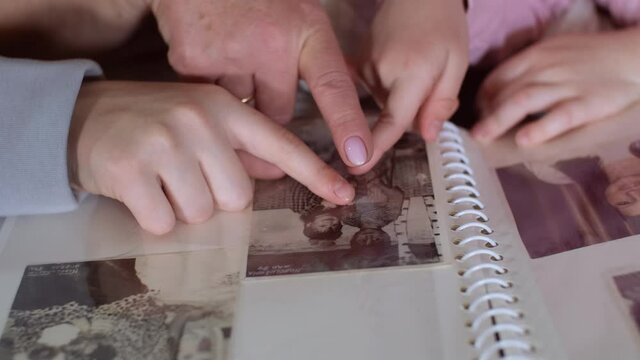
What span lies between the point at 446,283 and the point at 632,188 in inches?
6.7

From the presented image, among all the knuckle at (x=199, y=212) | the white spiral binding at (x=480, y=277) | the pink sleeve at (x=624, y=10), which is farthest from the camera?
the pink sleeve at (x=624, y=10)

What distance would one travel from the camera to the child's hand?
0.58 m

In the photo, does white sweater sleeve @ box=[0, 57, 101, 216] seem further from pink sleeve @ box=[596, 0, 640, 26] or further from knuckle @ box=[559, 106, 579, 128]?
pink sleeve @ box=[596, 0, 640, 26]

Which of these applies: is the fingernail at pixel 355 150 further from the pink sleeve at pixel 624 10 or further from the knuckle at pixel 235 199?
the pink sleeve at pixel 624 10

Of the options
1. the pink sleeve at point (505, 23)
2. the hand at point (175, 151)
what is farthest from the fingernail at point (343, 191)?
the pink sleeve at point (505, 23)

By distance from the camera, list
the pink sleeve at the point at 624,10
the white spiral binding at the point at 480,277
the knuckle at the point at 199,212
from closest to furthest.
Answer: the white spiral binding at the point at 480,277 → the knuckle at the point at 199,212 → the pink sleeve at the point at 624,10

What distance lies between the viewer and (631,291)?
0.42 m

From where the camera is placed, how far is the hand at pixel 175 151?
18.8 inches

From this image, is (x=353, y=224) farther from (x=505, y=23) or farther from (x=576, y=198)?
(x=505, y=23)

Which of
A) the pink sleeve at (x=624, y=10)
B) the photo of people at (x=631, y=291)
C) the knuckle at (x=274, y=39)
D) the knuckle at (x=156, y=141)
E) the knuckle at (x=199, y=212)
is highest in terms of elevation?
the pink sleeve at (x=624, y=10)

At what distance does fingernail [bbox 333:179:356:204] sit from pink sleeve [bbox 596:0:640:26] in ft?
1.15

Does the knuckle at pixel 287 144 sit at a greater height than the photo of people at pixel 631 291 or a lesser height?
greater

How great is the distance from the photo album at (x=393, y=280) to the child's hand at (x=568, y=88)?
37mm

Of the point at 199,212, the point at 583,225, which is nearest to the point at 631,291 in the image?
the point at 583,225
